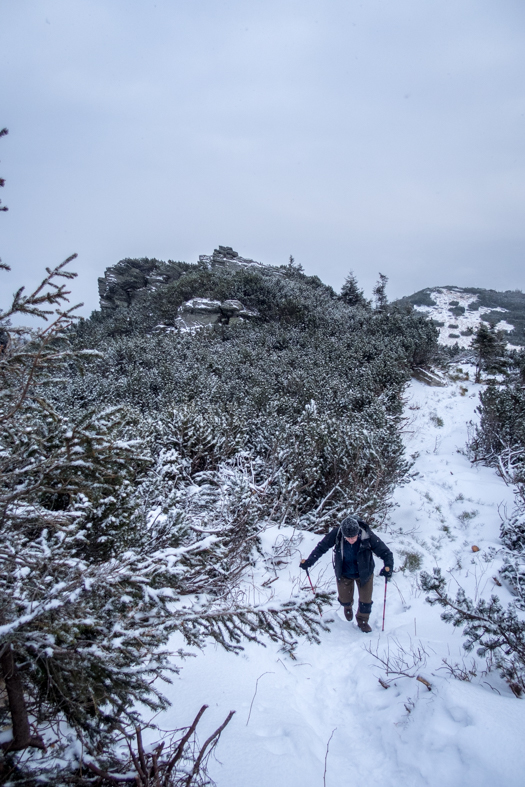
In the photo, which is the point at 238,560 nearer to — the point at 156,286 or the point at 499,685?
the point at 499,685

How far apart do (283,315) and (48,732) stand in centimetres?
1805

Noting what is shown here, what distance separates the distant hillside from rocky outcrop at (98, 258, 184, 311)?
21932 millimetres

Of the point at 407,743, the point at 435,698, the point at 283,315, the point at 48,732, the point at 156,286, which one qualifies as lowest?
the point at 407,743

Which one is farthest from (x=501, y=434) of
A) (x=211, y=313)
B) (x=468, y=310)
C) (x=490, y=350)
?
(x=468, y=310)

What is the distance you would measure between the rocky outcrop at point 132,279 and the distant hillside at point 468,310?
863 inches

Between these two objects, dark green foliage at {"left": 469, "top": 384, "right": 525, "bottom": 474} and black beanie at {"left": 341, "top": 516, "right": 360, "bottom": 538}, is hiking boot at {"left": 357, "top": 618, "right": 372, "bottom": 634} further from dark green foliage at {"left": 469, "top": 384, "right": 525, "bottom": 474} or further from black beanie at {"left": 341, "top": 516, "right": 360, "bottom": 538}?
dark green foliage at {"left": 469, "top": 384, "right": 525, "bottom": 474}

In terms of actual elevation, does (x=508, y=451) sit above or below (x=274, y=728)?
above

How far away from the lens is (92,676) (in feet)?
5.45

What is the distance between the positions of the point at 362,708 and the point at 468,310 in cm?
4449

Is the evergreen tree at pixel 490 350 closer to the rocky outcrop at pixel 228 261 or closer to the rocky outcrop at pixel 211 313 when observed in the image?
the rocky outcrop at pixel 211 313

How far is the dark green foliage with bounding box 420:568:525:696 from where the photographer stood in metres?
2.61

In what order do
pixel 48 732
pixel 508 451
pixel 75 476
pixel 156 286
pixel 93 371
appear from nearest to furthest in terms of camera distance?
1. pixel 48 732
2. pixel 75 476
3. pixel 508 451
4. pixel 93 371
5. pixel 156 286

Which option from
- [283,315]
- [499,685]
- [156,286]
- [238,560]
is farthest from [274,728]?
[156,286]

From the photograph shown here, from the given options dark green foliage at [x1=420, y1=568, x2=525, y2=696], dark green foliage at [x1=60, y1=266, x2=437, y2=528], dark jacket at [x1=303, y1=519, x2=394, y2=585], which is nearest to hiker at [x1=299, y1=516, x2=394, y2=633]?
dark jacket at [x1=303, y1=519, x2=394, y2=585]
